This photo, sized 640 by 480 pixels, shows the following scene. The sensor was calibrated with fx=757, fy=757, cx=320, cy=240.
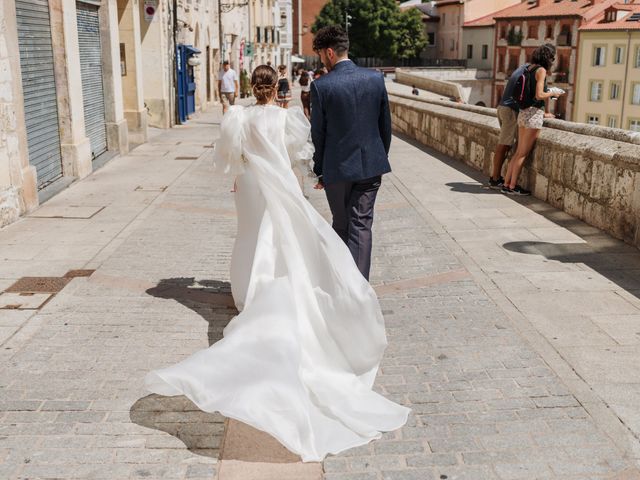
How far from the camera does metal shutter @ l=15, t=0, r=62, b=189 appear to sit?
32.6 ft

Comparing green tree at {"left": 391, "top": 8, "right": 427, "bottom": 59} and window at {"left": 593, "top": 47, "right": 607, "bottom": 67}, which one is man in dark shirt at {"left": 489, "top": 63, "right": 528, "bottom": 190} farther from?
green tree at {"left": 391, "top": 8, "right": 427, "bottom": 59}

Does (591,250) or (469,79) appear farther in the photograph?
(469,79)

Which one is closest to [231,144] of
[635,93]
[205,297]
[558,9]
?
[205,297]

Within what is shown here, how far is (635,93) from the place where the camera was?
184 feet

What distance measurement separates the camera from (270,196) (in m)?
4.64

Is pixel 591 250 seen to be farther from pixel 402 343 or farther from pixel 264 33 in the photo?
pixel 264 33

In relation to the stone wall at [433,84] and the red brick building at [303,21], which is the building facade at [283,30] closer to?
the stone wall at [433,84]

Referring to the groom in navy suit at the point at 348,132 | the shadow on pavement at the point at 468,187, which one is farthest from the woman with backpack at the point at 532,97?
the groom in navy suit at the point at 348,132

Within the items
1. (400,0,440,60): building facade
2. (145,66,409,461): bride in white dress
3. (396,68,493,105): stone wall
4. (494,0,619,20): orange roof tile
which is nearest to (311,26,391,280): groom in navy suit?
(145,66,409,461): bride in white dress

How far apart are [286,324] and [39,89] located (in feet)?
25.8

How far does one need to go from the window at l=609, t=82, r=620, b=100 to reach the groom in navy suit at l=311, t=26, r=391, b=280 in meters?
58.3

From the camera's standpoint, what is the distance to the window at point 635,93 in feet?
183

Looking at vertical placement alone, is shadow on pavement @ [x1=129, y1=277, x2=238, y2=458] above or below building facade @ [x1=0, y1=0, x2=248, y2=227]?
below

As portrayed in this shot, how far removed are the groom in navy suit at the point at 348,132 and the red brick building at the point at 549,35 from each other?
60.8 m
